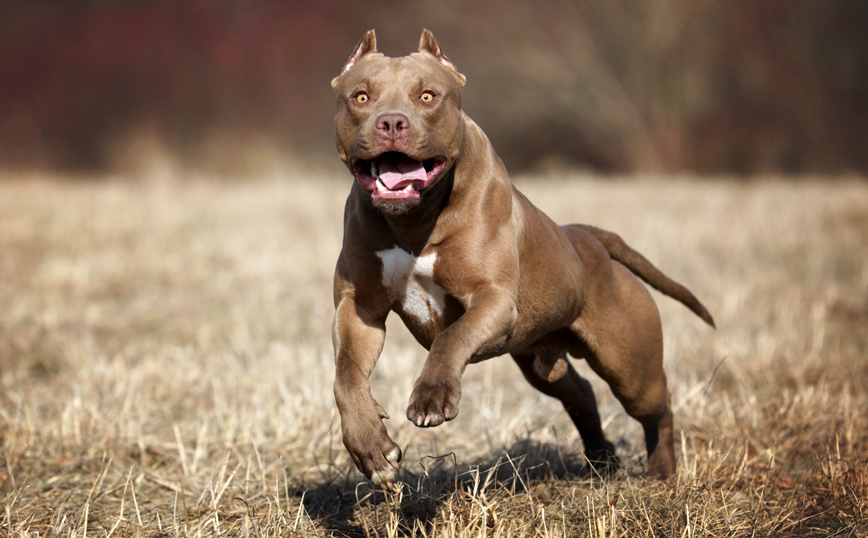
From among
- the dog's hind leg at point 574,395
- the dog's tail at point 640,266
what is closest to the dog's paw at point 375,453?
the dog's hind leg at point 574,395

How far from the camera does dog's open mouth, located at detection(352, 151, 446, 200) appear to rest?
2758mm

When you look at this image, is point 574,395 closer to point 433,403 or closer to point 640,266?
point 640,266

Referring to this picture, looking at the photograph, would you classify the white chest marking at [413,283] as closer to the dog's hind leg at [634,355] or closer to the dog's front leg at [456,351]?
the dog's front leg at [456,351]

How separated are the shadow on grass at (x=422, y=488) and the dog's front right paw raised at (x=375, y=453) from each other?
22 cm

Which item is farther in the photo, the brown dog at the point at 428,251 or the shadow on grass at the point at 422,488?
the shadow on grass at the point at 422,488

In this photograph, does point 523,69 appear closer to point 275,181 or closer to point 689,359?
point 275,181

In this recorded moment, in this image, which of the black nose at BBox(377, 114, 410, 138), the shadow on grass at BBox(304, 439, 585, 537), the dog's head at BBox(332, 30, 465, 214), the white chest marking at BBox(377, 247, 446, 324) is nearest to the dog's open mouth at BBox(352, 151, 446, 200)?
the dog's head at BBox(332, 30, 465, 214)

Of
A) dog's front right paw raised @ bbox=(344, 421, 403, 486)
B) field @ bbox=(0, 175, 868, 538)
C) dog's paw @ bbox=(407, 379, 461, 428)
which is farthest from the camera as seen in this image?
field @ bbox=(0, 175, 868, 538)

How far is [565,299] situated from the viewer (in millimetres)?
3268

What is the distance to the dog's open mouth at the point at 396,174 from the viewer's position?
2758 millimetres

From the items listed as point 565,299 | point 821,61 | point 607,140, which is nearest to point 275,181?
point 607,140

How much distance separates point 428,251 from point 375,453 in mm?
719

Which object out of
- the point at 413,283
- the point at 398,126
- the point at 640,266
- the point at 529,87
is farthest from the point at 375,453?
the point at 529,87

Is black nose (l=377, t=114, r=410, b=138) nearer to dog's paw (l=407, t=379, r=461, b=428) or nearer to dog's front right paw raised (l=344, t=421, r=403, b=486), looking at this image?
dog's paw (l=407, t=379, r=461, b=428)
